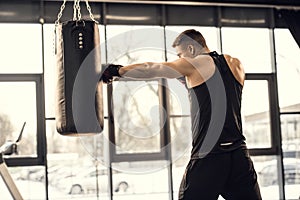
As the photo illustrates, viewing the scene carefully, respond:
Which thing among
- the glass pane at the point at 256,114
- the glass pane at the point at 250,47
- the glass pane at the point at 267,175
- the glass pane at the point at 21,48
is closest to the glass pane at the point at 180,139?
the glass pane at the point at 256,114

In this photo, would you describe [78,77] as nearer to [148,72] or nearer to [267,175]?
[148,72]

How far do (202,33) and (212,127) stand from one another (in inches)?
136

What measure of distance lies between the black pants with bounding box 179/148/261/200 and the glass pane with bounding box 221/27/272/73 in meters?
3.46

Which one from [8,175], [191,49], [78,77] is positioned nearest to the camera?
[78,77]

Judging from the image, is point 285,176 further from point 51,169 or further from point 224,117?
point 224,117

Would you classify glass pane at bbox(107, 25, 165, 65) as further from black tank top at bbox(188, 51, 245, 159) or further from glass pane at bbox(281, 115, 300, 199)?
black tank top at bbox(188, 51, 245, 159)

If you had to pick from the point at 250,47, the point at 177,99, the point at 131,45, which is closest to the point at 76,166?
the point at 177,99

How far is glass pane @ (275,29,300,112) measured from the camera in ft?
22.7

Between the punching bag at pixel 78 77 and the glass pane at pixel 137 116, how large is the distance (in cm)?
273

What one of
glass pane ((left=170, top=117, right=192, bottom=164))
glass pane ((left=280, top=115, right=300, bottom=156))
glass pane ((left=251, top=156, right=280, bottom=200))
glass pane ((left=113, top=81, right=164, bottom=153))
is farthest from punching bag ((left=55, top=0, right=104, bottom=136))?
glass pane ((left=280, top=115, right=300, bottom=156))

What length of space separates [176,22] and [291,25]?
147 centimetres

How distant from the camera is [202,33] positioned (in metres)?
6.73

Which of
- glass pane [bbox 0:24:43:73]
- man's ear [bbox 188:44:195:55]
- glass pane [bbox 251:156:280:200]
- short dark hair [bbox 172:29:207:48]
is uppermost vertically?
glass pane [bbox 0:24:43:73]

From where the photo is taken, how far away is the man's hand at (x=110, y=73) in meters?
3.50
